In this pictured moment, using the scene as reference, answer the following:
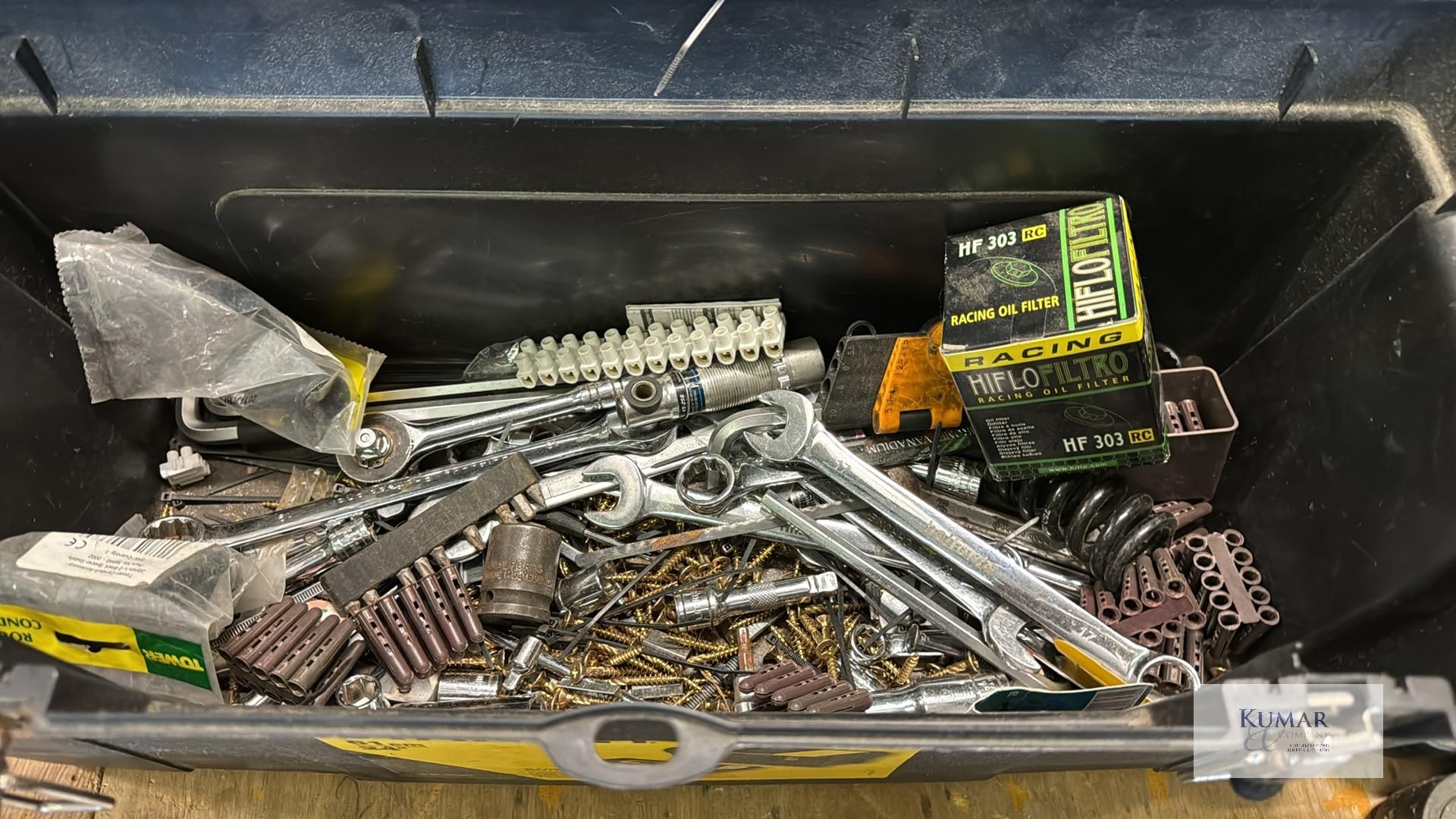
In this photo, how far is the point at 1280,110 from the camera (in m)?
1.00

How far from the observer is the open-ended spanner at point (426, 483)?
46.8 inches

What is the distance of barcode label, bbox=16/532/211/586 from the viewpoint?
3.17 ft

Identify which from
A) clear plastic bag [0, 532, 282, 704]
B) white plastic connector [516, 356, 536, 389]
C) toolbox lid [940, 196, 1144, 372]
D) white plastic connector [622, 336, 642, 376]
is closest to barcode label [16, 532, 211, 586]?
clear plastic bag [0, 532, 282, 704]

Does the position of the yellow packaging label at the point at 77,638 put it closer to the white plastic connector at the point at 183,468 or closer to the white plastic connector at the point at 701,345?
the white plastic connector at the point at 183,468

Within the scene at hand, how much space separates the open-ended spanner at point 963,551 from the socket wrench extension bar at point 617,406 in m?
0.05

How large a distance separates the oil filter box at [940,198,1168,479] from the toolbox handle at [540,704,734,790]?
20.0 inches

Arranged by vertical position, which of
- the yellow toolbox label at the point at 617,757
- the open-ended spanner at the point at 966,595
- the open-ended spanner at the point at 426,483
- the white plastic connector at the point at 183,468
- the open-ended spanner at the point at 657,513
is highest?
the white plastic connector at the point at 183,468

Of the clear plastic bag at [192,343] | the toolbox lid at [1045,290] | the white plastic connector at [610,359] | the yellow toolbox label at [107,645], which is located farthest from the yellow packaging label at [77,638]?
the toolbox lid at [1045,290]

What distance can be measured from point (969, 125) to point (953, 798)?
73 centimetres

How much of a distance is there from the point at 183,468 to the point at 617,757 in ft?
2.60

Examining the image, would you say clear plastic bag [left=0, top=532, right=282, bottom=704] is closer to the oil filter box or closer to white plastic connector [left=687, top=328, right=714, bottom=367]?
white plastic connector [left=687, top=328, right=714, bottom=367]

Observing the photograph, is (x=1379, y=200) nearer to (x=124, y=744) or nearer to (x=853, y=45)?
(x=853, y=45)

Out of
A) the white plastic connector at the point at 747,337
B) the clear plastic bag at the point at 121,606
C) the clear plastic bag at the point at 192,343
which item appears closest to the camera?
the clear plastic bag at the point at 121,606

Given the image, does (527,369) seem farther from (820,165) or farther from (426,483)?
(820,165)
